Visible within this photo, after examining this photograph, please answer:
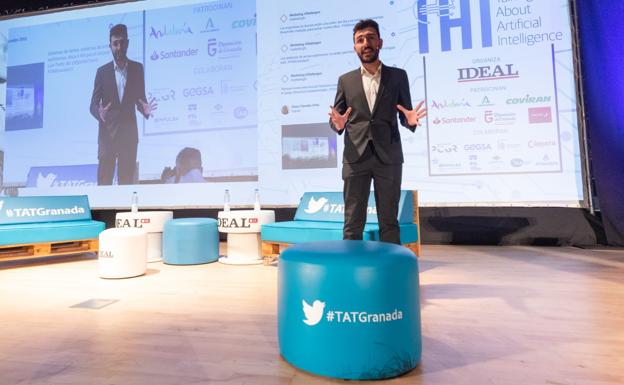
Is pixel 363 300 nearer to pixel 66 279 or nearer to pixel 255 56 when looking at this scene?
pixel 66 279

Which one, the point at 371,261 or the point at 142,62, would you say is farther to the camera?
the point at 142,62

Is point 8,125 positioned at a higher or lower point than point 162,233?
higher

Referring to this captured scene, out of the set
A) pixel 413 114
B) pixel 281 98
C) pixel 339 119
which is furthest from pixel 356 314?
pixel 281 98

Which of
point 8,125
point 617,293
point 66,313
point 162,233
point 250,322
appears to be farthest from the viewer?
point 8,125

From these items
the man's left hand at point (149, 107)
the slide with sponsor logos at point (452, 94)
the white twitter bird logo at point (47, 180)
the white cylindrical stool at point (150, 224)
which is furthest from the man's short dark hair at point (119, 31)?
the white cylindrical stool at point (150, 224)

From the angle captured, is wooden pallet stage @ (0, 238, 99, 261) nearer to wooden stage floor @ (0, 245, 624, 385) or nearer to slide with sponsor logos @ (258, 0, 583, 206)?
wooden stage floor @ (0, 245, 624, 385)

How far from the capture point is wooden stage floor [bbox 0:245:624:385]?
117cm

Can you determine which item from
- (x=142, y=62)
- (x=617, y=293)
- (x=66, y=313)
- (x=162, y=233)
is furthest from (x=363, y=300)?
(x=142, y=62)

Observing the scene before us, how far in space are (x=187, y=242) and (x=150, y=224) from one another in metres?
0.55

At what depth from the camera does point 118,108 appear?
4793 mm

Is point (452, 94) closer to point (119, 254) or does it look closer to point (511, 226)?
point (511, 226)

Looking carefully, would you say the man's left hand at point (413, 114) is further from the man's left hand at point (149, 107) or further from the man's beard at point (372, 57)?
the man's left hand at point (149, 107)

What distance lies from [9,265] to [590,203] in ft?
18.5

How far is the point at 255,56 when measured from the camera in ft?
14.4
